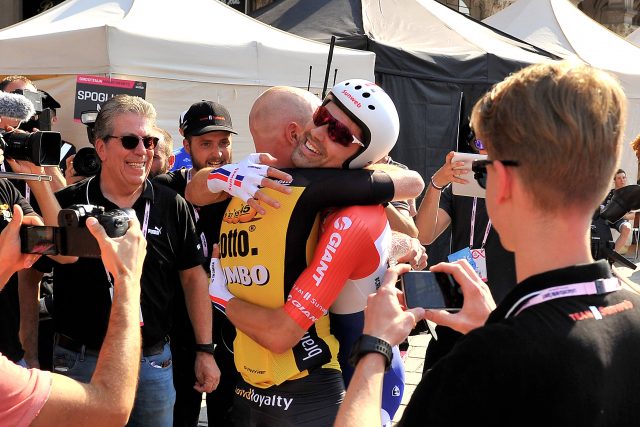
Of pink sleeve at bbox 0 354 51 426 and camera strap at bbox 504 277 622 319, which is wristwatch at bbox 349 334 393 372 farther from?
pink sleeve at bbox 0 354 51 426

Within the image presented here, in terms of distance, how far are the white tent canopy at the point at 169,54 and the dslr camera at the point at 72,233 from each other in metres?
4.50

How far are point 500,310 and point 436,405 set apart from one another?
23 centimetres

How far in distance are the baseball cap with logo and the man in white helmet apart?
6.49 feet

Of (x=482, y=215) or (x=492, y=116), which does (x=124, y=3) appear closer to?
(x=482, y=215)

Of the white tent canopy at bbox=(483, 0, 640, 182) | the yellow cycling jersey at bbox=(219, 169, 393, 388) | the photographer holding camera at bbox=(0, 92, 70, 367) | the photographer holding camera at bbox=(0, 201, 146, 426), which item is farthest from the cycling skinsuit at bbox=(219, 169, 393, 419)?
the white tent canopy at bbox=(483, 0, 640, 182)

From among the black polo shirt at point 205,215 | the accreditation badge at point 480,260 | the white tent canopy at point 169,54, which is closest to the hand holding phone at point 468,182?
the accreditation badge at point 480,260

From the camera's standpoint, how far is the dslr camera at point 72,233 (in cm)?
207

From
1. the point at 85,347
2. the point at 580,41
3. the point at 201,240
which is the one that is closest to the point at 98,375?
the point at 85,347

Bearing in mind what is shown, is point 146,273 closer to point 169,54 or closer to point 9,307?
point 9,307

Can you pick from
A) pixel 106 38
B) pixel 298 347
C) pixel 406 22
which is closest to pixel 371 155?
pixel 298 347

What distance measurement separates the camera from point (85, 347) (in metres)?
3.24

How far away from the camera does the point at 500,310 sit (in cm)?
143

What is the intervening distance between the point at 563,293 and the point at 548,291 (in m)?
0.03

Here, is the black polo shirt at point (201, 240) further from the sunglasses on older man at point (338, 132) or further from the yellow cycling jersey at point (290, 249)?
the sunglasses on older man at point (338, 132)
